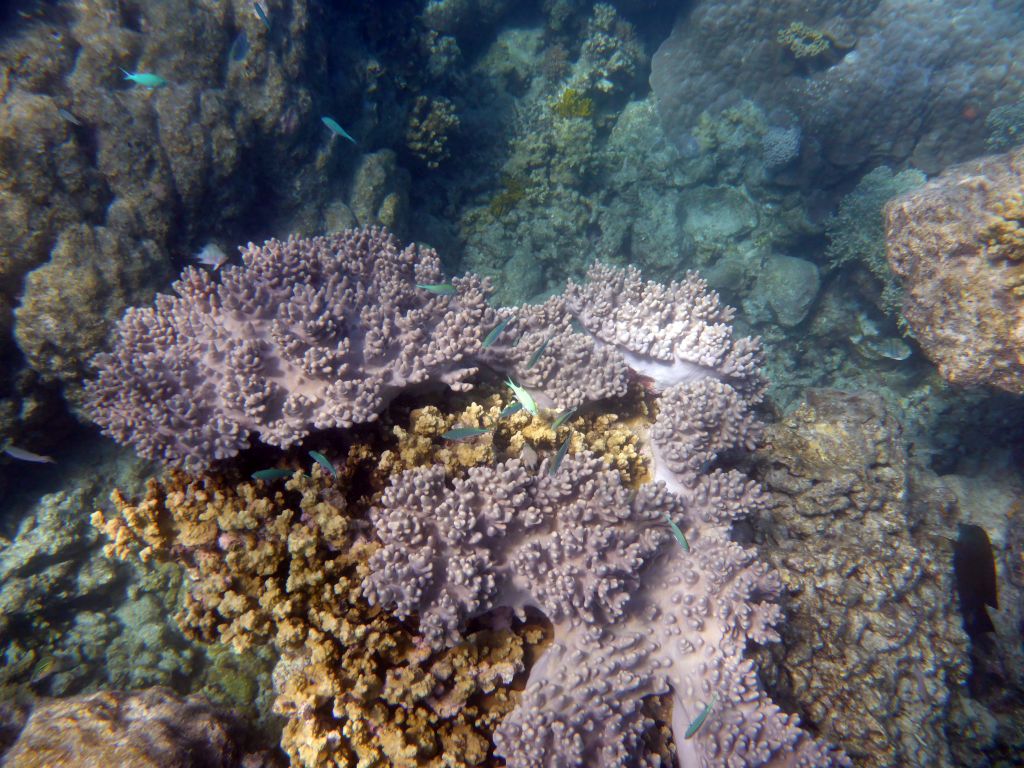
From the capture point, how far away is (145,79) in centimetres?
515

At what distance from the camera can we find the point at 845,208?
10992 mm

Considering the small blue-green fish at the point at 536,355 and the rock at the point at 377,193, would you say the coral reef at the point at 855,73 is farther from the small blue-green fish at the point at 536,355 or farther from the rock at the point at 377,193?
the small blue-green fish at the point at 536,355

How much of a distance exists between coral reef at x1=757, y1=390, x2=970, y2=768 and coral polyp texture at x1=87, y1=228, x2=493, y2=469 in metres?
3.04

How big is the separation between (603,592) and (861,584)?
283cm

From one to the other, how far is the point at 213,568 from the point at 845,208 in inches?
510

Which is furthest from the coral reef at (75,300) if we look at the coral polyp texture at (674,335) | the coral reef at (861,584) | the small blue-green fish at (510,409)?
the coral reef at (861,584)

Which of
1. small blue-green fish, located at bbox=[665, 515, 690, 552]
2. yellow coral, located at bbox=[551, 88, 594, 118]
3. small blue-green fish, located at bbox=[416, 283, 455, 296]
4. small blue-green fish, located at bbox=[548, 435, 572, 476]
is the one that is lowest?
small blue-green fish, located at bbox=[665, 515, 690, 552]

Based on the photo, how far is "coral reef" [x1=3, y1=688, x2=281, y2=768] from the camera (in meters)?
2.77

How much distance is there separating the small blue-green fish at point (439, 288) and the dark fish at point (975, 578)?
5769 millimetres

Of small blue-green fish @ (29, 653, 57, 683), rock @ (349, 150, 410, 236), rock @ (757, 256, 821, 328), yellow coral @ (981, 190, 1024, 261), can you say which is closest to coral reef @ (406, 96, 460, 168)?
rock @ (349, 150, 410, 236)

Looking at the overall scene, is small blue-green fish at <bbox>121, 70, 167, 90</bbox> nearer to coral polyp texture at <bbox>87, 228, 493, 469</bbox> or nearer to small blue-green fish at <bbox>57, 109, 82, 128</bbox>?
small blue-green fish at <bbox>57, 109, 82, 128</bbox>

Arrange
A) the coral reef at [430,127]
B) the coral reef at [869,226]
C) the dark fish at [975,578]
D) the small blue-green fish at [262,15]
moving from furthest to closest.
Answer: the coral reef at [869,226], the coral reef at [430,127], the small blue-green fish at [262,15], the dark fish at [975,578]

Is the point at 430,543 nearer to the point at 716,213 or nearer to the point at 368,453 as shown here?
the point at 368,453

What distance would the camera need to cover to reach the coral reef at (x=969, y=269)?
578 cm
